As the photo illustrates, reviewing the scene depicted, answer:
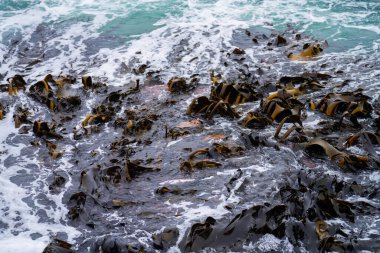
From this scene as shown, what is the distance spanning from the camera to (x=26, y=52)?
867 cm

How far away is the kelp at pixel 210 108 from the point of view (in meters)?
5.49

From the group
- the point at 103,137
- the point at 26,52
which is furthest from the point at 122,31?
the point at 103,137

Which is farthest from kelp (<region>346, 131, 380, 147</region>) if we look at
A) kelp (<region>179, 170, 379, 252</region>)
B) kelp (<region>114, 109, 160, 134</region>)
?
kelp (<region>114, 109, 160, 134</region>)

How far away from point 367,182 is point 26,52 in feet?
25.3

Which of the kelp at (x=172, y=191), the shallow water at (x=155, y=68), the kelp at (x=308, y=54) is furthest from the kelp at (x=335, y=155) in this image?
the kelp at (x=308, y=54)

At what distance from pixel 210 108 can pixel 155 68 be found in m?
2.45

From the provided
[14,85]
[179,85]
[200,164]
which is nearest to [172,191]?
[200,164]

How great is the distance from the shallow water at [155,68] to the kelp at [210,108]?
156 mm

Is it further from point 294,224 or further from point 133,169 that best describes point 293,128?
point 133,169

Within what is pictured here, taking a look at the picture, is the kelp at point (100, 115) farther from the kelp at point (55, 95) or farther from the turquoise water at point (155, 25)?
the turquoise water at point (155, 25)

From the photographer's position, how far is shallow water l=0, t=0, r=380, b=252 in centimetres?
374

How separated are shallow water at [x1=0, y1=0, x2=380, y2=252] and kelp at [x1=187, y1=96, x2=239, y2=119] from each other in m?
0.16

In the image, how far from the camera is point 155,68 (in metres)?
7.60

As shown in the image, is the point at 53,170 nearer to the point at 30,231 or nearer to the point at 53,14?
the point at 30,231
